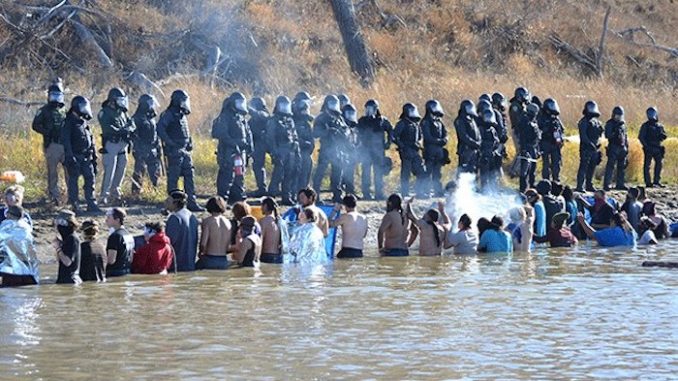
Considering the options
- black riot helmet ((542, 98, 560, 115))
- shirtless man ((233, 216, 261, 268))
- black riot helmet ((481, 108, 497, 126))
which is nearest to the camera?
shirtless man ((233, 216, 261, 268))

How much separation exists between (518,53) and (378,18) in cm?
427

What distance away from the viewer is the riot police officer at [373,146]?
28.8m

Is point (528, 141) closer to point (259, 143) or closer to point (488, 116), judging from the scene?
point (488, 116)

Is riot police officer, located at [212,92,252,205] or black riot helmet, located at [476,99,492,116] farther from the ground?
black riot helmet, located at [476,99,492,116]

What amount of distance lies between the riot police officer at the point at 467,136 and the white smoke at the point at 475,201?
280mm

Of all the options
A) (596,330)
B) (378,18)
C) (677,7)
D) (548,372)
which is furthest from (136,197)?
(677,7)

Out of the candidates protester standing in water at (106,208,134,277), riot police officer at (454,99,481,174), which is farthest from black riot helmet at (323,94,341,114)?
protester standing in water at (106,208,134,277)

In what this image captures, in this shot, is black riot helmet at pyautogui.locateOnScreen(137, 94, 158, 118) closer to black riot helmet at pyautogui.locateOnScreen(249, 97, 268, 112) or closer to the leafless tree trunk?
black riot helmet at pyautogui.locateOnScreen(249, 97, 268, 112)

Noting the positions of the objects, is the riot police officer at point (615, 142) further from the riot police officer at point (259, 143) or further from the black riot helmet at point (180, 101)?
the black riot helmet at point (180, 101)

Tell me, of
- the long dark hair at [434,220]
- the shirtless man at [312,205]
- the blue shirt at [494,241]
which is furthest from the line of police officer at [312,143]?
the blue shirt at [494,241]

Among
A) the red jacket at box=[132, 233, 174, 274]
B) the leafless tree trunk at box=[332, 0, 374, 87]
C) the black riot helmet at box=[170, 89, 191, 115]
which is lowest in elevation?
the red jacket at box=[132, 233, 174, 274]

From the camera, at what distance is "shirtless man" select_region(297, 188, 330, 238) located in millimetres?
22516

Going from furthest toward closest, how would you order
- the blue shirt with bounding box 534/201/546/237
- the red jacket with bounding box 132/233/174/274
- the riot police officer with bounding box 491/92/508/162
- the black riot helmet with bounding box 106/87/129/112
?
the riot police officer with bounding box 491/92/508/162 < the blue shirt with bounding box 534/201/546/237 < the black riot helmet with bounding box 106/87/129/112 < the red jacket with bounding box 132/233/174/274

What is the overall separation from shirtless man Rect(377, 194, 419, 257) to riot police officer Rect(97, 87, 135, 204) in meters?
4.24
